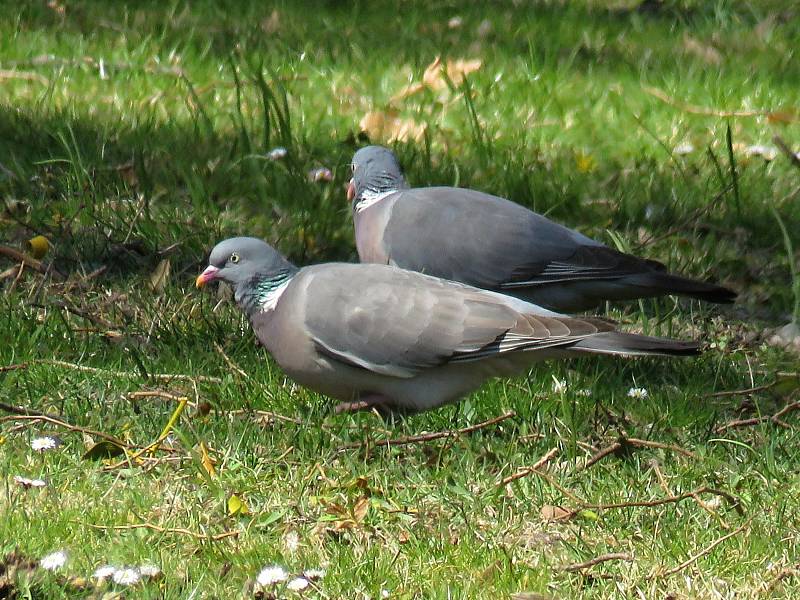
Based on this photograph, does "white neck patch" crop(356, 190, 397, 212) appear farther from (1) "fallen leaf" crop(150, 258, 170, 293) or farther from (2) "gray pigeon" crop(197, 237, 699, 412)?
(2) "gray pigeon" crop(197, 237, 699, 412)

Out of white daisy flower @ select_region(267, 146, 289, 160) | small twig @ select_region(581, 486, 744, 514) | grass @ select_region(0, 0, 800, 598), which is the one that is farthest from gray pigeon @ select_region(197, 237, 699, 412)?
white daisy flower @ select_region(267, 146, 289, 160)

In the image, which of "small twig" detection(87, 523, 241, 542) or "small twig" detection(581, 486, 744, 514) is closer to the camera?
"small twig" detection(87, 523, 241, 542)

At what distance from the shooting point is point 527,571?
2.92 m

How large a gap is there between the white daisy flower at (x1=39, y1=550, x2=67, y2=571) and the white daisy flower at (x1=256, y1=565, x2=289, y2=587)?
0.40m

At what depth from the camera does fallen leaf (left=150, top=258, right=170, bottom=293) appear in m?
4.62

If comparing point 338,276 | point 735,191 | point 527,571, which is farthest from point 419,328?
point 735,191

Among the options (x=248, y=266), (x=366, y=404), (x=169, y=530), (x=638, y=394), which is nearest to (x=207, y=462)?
(x=169, y=530)

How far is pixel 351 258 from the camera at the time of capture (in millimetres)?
5031

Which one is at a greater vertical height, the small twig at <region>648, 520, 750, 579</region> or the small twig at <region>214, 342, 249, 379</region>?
the small twig at <region>648, 520, 750, 579</region>

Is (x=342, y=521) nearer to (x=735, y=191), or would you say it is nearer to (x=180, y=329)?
(x=180, y=329)

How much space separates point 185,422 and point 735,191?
7.85 feet

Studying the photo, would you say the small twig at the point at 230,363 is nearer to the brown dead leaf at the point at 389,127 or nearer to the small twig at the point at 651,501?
the small twig at the point at 651,501

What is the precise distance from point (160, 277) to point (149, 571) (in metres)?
2.00

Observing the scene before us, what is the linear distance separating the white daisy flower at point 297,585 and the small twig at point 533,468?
70 cm
